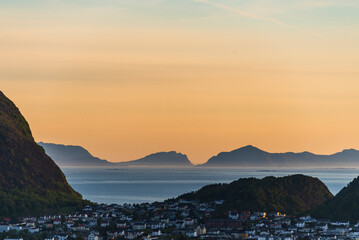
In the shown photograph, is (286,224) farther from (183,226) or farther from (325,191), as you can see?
(325,191)

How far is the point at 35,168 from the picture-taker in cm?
16725

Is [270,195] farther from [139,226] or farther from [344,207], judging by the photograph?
[139,226]

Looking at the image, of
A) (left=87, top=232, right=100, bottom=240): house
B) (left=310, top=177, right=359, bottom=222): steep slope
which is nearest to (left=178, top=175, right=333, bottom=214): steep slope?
(left=310, top=177, right=359, bottom=222): steep slope

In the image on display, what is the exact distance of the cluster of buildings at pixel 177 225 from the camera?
12375 centimetres

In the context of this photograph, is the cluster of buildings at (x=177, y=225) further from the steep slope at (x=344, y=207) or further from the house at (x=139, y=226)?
the steep slope at (x=344, y=207)

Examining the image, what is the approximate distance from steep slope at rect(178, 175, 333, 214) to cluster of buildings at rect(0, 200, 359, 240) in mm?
5792

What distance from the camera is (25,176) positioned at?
164m

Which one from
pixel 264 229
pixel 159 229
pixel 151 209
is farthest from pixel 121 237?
pixel 151 209

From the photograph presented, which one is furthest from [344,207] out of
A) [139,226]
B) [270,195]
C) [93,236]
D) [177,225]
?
[93,236]

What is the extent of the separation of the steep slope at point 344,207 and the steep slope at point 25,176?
4117 centimetres

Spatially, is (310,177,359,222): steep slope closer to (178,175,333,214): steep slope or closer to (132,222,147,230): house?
(178,175,333,214): steep slope

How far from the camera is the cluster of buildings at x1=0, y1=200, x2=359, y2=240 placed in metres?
124

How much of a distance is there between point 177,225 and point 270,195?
104 feet

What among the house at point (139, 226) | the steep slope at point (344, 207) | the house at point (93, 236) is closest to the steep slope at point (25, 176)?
the house at point (139, 226)
